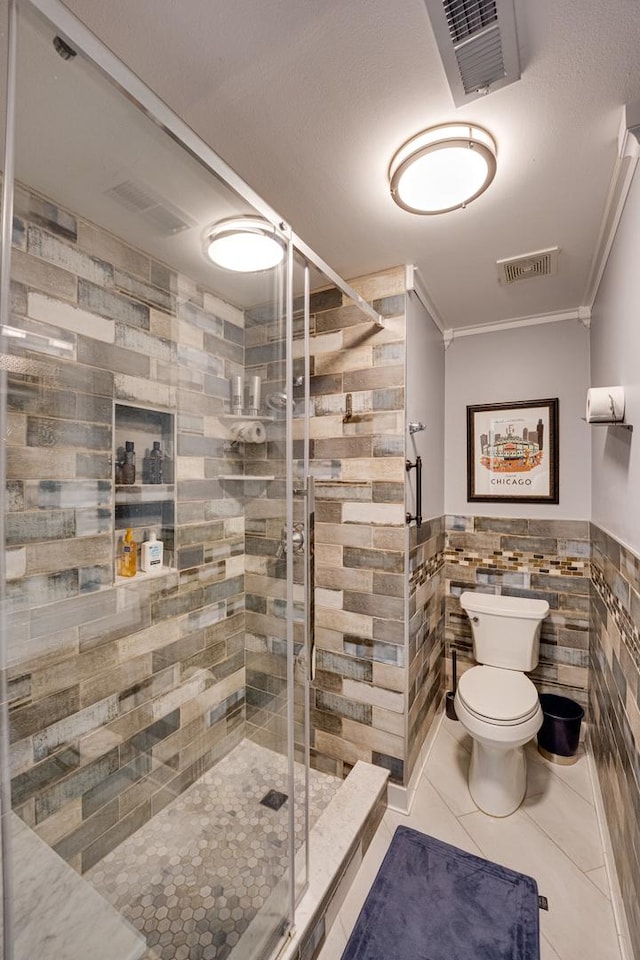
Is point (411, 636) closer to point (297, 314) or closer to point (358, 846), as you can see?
point (358, 846)

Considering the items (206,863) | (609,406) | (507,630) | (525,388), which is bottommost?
(206,863)

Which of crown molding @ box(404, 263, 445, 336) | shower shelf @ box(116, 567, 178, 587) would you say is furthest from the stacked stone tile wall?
shower shelf @ box(116, 567, 178, 587)

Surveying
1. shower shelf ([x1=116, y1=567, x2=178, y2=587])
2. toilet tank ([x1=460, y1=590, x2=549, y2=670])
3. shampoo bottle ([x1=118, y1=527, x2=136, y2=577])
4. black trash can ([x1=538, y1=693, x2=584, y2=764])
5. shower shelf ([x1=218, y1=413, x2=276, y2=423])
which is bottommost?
black trash can ([x1=538, y1=693, x2=584, y2=764])

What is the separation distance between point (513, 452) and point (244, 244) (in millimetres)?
2091

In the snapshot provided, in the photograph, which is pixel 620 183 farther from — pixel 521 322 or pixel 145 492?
pixel 145 492

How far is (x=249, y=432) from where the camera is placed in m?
1.28

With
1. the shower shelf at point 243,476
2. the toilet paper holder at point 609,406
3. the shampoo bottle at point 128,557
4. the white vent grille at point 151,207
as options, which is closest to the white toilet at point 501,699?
the toilet paper holder at point 609,406

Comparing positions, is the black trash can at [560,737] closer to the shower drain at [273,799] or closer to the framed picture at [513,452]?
the framed picture at [513,452]

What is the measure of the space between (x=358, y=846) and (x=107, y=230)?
228cm

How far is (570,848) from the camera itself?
70.2 inches

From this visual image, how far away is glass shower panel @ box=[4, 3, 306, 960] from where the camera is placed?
1007 millimetres

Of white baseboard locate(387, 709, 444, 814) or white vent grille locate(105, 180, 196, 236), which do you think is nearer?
white vent grille locate(105, 180, 196, 236)

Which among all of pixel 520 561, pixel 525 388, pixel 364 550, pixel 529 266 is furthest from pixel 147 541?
pixel 525 388

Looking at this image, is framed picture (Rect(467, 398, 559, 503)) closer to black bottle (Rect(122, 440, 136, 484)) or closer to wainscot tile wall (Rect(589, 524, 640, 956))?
wainscot tile wall (Rect(589, 524, 640, 956))
